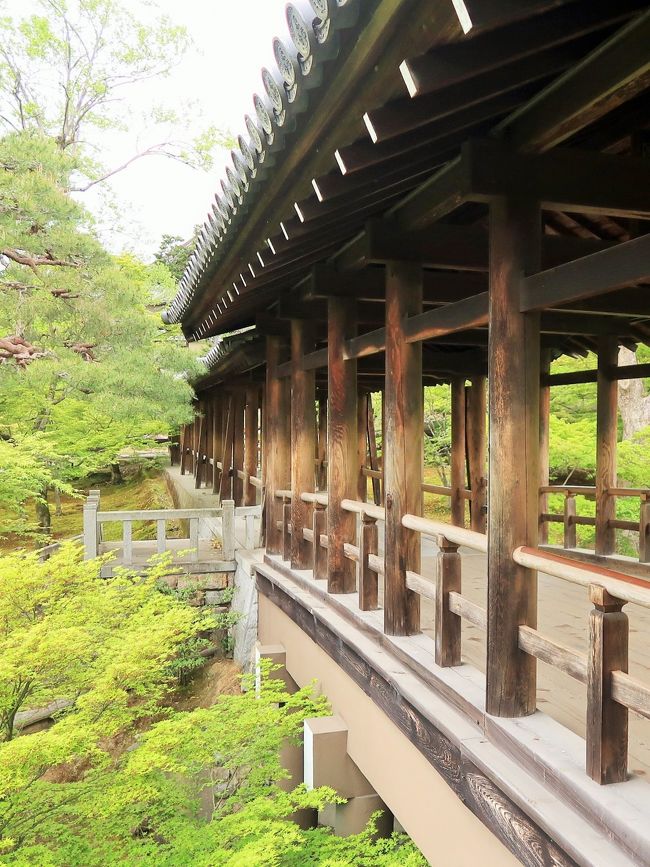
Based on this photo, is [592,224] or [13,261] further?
[13,261]

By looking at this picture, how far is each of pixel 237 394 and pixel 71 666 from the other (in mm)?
10326

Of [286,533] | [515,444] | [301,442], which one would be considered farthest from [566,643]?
[286,533]

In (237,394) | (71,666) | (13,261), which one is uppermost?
(13,261)

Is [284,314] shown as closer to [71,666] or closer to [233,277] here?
[233,277]

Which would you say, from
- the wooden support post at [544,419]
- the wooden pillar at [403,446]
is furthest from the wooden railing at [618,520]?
the wooden pillar at [403,446]

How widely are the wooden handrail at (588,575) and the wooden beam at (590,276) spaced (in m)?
1.13

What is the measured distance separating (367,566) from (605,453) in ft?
14.4

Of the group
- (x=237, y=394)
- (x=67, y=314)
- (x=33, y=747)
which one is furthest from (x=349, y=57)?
(x=237, y=394)

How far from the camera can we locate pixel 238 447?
15.1 metres

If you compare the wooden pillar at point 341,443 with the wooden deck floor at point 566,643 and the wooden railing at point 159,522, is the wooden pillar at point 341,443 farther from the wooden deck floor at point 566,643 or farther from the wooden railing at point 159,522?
the wooden railing at point 159,522

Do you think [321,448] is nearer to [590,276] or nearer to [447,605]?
[447,605]

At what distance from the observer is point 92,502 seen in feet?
32.4

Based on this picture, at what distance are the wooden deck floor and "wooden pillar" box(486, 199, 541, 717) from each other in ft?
1.54

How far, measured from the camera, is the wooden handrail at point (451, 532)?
341cm
